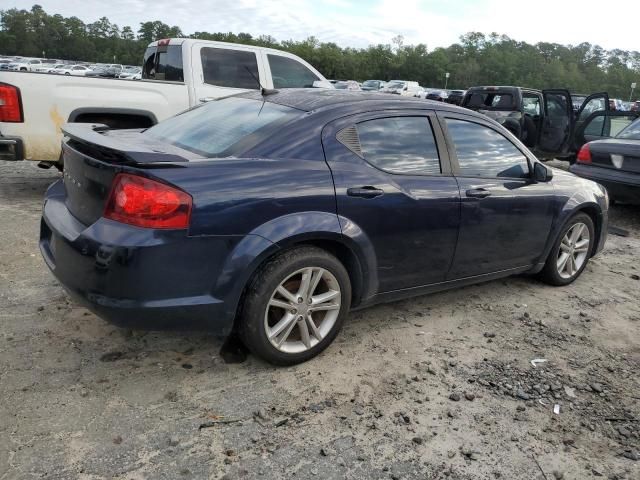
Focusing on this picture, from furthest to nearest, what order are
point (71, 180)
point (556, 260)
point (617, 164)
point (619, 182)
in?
1. point (617, 164)
2. point (619, 182)
3. point (556, 260)
4. point (71, 180)

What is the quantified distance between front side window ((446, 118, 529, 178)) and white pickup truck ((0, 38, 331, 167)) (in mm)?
2010

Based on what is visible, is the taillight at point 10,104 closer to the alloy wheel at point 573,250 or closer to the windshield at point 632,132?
the alloy wheel at point 573,250

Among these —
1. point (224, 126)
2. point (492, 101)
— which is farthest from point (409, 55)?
point (224, 126)

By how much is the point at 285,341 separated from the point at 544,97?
10467 mm

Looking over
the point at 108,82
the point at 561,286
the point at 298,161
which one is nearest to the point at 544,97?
the point at 561,286

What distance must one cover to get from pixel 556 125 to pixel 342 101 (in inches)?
367

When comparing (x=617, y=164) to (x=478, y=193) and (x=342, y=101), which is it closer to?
(x=478, y=193)

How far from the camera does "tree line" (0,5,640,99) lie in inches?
3720

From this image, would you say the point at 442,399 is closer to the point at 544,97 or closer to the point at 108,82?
the point at 108,82

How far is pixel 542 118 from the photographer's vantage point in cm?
1139

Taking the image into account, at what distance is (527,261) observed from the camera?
14.3ft

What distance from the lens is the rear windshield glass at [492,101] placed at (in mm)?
11547

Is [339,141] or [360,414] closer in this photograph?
[360,414]

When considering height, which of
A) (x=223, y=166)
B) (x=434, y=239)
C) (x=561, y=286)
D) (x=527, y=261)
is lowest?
(x=561, y=286)
